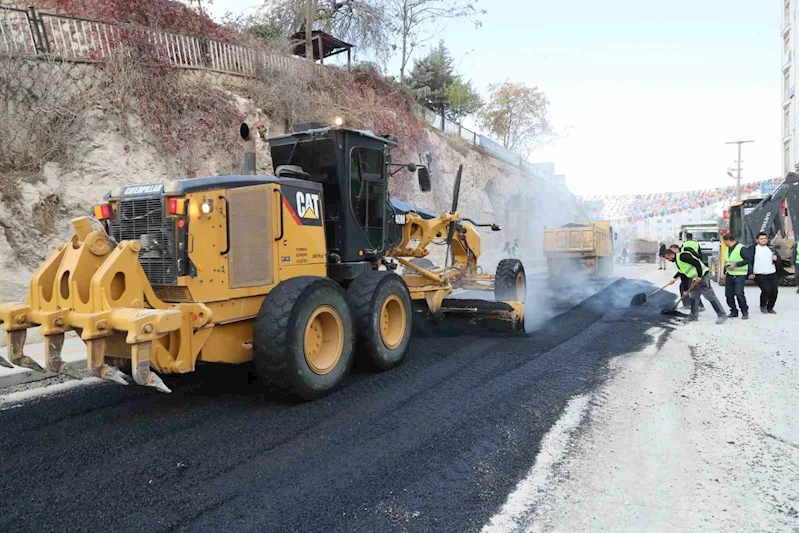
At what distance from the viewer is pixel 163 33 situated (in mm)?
13016

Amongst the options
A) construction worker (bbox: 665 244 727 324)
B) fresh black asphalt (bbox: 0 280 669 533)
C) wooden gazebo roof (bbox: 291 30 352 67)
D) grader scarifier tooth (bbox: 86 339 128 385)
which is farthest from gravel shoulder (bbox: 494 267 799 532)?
wooden gazebo roof (bbox: 291 30 352 67)

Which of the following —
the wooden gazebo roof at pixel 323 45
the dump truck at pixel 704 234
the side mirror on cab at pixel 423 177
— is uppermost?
the wooden gazebo roof at pixel 323 45

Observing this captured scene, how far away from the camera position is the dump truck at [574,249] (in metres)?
20.7

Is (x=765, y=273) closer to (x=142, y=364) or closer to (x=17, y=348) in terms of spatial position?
(x=142, y=364)

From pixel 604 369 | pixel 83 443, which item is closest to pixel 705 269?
pixel 604 369

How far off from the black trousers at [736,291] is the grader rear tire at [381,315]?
22.7ft

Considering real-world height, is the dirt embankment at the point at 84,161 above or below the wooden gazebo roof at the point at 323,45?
below

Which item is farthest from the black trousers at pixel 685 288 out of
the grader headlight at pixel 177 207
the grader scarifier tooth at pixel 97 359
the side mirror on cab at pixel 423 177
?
the grader scarifier tooth at pixel 97 359

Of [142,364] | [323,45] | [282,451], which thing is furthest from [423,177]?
[323,45]

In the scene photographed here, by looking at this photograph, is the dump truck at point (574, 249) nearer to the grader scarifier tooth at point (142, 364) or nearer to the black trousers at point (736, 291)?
the black trousers at point (736, 291)

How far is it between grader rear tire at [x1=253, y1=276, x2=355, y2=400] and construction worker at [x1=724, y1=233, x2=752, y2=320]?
797 cm

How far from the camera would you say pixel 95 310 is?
393 centimetres

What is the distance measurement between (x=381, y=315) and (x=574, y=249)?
53.9 feet

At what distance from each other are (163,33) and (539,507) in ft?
45.5
